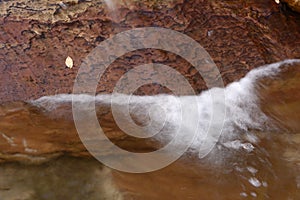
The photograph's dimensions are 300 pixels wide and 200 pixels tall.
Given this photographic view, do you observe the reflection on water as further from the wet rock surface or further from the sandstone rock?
the sandstone rock

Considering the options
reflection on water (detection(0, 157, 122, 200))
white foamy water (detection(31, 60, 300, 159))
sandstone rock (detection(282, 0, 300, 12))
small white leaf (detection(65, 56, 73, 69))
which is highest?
sandstone rock (detection(282, 0, 300, 12))

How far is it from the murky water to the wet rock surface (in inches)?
6.0

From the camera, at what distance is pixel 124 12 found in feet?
8.27

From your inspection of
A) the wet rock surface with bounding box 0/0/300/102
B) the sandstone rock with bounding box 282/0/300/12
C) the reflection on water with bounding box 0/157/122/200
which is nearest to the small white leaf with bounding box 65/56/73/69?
the wet rock surface with bounding box 0/0/300/102

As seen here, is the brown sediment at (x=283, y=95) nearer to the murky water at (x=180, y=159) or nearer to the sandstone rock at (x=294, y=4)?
the murky water at (x=180, y=159)

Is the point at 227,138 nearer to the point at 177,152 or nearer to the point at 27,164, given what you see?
the point at 177,152

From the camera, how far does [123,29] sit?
102 inches

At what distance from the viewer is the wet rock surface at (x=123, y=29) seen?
254 cm

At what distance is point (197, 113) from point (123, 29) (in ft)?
3.10

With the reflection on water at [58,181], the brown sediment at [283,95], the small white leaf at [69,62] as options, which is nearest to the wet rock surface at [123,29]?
the small white leaf at [69,62]

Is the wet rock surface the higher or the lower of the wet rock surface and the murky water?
the higher

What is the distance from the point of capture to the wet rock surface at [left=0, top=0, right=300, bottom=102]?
2537mm

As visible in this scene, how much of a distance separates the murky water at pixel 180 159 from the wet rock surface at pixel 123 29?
153 millimetres

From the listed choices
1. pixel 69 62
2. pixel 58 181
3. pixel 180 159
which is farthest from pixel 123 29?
pixel 58 181
